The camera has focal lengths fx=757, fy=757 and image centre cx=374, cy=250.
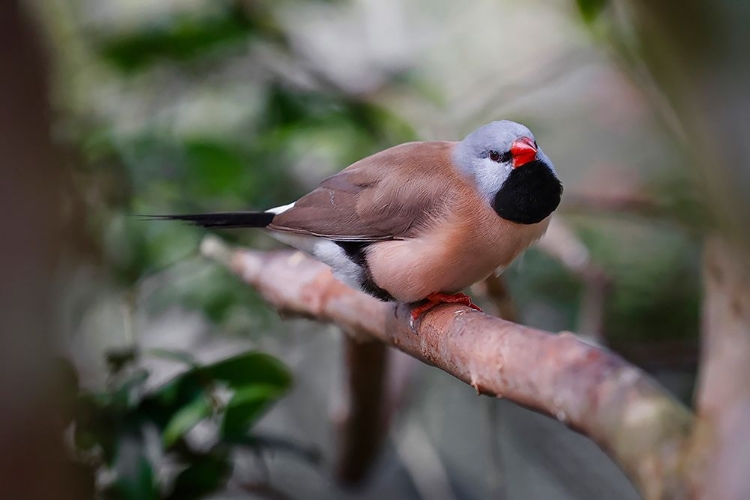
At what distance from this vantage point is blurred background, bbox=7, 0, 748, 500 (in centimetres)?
160

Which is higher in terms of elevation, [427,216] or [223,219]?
[427,216]

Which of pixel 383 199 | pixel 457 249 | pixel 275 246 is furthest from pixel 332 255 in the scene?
pixel 275 246

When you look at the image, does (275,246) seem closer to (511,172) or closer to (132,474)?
(132,474)

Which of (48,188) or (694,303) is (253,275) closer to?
(48,188)

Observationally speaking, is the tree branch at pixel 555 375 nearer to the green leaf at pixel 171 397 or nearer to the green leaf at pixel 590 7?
the green leaf at pixel 171 397

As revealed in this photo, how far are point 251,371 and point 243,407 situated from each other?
10 cm

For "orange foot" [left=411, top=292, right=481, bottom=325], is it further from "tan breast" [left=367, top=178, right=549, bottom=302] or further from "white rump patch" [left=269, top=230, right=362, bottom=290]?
"white rump patch" [left=269, top=230, right=362, bottom=290]

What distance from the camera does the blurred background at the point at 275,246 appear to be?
5.25ft

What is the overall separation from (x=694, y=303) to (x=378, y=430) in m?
1.25

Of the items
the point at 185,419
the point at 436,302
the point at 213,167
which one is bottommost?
the point at 185,419

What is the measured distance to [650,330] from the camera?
2.69m

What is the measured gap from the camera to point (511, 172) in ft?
4.31

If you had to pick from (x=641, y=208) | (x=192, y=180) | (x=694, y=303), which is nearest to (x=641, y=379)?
(x=641, y=208)

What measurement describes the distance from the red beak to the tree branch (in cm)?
28
